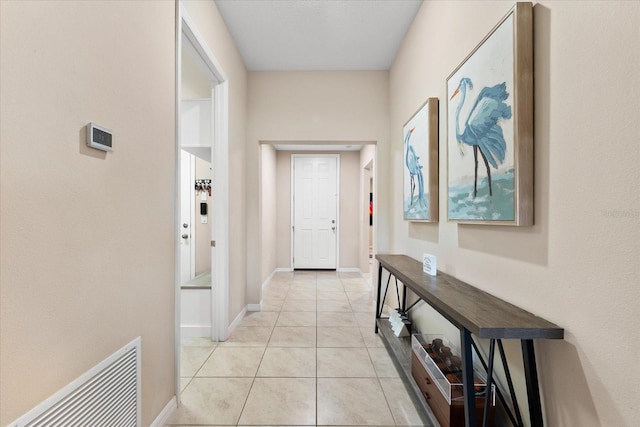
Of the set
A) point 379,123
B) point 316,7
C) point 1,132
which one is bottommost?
point 1,132

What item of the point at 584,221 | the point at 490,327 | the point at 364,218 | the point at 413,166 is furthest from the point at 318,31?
the point at 364,218

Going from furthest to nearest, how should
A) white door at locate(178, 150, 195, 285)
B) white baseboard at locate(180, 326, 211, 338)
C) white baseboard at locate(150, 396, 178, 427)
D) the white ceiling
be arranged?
white door at locate(178, 150, 195, 285) < white baseboard at locate(180, 326, 211, 338) < the white ceiling < white baseboard at locate(150, 396, 178, 427)

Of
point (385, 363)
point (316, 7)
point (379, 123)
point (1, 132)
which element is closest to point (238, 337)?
point (385, 363)

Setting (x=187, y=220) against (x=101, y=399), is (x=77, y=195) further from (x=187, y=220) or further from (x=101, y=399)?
(x=187, y=220)

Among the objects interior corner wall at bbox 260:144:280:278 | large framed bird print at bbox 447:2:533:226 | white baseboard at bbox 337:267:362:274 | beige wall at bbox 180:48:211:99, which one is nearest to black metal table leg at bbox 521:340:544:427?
large framed bird print at bbox 447:2:533:226

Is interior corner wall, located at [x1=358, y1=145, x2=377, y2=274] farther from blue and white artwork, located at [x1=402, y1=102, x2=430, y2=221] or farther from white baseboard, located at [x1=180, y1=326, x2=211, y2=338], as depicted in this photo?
white baseboard, located at [x1=180, y1=326, x2=211, y2=338]

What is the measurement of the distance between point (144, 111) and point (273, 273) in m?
4.35

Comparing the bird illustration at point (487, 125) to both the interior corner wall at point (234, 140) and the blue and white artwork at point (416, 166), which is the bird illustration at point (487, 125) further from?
the interior corner wall at point (234, 140)

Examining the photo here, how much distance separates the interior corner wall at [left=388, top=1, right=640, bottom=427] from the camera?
773mm

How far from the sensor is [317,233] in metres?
5.77

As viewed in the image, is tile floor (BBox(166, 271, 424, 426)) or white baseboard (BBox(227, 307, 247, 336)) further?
white baseboard (BBox(227, 307, 247, 336))

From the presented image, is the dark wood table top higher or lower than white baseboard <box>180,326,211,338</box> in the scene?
higher

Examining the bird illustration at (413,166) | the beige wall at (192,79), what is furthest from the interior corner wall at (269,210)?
the bird illustration at (413,166)

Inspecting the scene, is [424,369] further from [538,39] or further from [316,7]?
[316,7]
